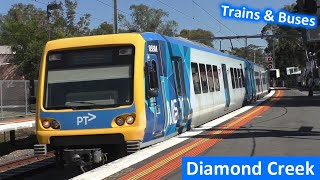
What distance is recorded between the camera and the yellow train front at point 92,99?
391 inches

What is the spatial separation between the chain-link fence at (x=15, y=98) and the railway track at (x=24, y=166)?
12.8m

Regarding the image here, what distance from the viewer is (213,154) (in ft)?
32.9

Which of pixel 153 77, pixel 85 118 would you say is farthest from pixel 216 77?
pixel 85 118

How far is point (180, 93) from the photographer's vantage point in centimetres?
1341

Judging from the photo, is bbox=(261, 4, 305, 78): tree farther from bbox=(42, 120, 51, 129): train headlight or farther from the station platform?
bbox=(42, 120, 51, 129): train headlight

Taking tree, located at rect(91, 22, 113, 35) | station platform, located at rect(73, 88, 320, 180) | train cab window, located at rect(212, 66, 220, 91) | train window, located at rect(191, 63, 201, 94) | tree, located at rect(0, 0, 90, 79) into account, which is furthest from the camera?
tree, located at rect(91, 22, 113, 35)

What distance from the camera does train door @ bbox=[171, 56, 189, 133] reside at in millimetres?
13015

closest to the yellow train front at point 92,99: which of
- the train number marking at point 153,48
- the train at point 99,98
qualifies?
the train at point 99,98

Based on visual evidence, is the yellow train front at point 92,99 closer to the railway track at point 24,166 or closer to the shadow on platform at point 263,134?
the railway track at point 24,166

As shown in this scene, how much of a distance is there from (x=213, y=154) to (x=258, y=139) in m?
2.88

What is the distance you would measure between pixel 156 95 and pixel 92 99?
1326 mm

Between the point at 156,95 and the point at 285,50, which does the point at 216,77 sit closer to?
the point at 156,95

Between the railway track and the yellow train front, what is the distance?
282 cm

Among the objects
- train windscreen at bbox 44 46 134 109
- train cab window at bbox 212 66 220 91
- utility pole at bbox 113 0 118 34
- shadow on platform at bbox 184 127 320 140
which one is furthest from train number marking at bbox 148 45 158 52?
utility pole at bbox 113 0 118 34
